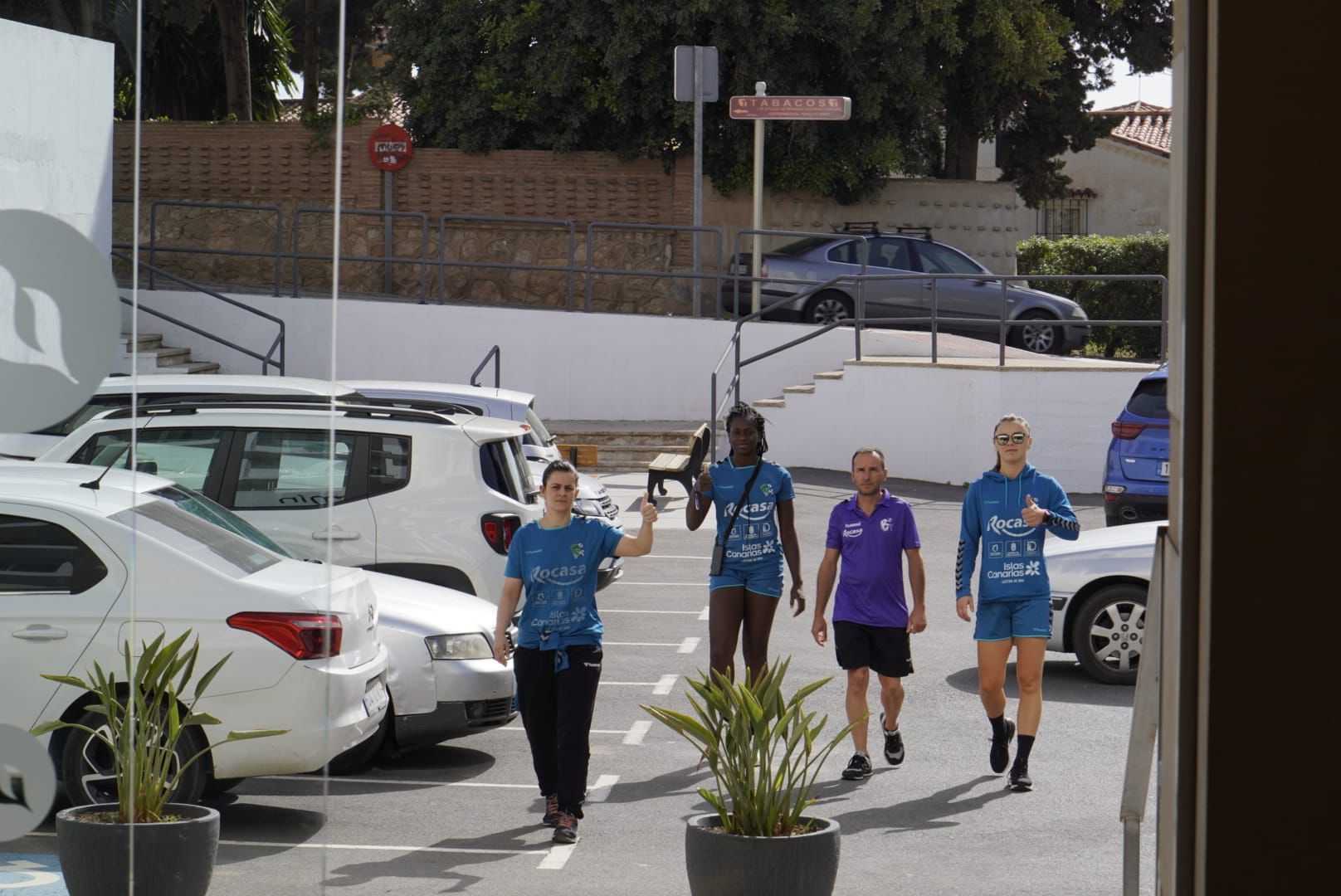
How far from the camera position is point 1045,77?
25891 millimetres

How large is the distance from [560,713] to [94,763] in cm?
202

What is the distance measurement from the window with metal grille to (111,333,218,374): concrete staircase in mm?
29649

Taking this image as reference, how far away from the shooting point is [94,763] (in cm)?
541

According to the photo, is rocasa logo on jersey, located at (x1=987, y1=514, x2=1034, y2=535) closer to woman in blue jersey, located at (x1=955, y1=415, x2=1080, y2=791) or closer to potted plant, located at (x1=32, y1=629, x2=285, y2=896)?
woman in blue jersey, located at (x1=955, y1=415, x2=1080, y2=791)

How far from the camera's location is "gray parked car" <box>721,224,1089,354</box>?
22562 millimetres

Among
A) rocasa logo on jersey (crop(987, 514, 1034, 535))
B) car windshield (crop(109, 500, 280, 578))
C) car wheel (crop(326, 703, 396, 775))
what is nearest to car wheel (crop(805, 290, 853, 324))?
rocasa logo on jersey (crop(987, 514, 1034, 535))

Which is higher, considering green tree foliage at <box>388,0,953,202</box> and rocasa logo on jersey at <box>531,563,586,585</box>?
green tree foliage at <box>388,0,953,202</box>

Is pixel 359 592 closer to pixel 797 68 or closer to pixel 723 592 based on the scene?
pixel 723 592

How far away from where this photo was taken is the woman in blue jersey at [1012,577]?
25.6ft

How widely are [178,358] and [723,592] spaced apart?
161 inches

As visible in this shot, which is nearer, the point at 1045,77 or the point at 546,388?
the point at 546,388

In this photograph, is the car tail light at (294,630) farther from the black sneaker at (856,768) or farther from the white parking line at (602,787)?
the black sneaker at (856,768)

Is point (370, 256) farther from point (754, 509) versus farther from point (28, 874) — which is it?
point (28, 874)

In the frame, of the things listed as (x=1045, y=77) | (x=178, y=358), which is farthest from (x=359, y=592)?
(x=1045, y=77)
